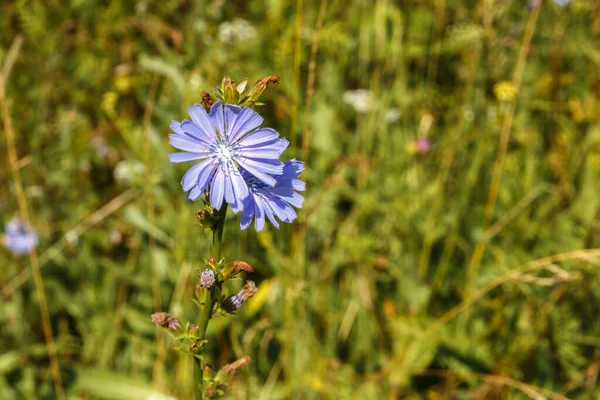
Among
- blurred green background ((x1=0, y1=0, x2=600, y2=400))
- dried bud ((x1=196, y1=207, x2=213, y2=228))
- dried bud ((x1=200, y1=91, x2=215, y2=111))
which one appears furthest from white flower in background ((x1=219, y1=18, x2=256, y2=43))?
dried bud ((x1=196, y1=207, x2=213, y2=228))

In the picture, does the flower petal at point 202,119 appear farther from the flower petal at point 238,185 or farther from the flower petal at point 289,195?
the flower petal at point 289,195

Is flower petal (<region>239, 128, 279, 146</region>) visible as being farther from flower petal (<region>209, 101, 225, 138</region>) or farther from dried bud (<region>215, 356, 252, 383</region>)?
dried bud (<region>215, 356, 252, 383</region>)

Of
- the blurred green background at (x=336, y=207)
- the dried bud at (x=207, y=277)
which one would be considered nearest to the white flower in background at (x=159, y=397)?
the blurred green background at (x=336, y=207)

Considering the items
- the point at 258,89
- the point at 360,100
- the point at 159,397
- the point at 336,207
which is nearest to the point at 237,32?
the point at 360,100

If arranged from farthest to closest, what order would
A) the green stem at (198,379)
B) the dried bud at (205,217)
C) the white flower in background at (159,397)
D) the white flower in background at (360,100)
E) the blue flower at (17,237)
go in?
the white flower in background at (360,100) → the blue flower at (17,237) → the white flower in background at (159,397) → the green stem at (198,379) → the dried bud at (205,217)

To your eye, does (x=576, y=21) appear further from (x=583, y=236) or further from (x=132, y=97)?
(x=132, y=97)

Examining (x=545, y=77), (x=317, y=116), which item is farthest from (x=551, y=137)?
(x=317, y=116)
